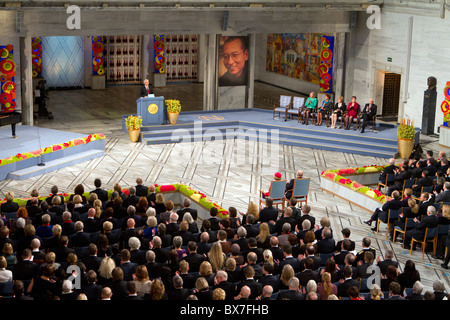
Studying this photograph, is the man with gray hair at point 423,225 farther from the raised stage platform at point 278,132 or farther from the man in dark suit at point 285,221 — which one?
the raised stage platform at point 278,132

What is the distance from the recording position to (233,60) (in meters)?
22.0

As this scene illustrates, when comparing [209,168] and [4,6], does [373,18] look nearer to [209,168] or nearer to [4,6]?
[209,168]

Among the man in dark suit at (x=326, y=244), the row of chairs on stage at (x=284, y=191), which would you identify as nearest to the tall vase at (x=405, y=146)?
the row of chairs on stage at (x=284, y=191)

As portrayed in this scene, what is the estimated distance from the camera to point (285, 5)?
20.5 meters

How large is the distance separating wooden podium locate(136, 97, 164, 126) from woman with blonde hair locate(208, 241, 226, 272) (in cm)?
1039

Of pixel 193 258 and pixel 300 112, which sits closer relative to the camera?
pixel 193 258

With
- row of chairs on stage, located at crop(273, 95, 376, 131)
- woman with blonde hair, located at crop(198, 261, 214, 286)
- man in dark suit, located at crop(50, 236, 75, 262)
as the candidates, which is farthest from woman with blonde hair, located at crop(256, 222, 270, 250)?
row of chairs on stage, located at crop(273, 95, 376, 131)

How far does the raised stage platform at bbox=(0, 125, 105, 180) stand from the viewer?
15.2 meters

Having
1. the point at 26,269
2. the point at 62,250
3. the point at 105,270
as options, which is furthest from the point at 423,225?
the point at 26,269

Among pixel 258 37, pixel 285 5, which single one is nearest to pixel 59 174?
pixel 285 5

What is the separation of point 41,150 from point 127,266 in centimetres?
798

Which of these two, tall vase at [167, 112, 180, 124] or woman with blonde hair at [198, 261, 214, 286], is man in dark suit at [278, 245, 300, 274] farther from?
tall vase at [167, 112, 180, 124]

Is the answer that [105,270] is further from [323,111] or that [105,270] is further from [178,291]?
[323,111]

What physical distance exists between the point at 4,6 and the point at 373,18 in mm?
11459
